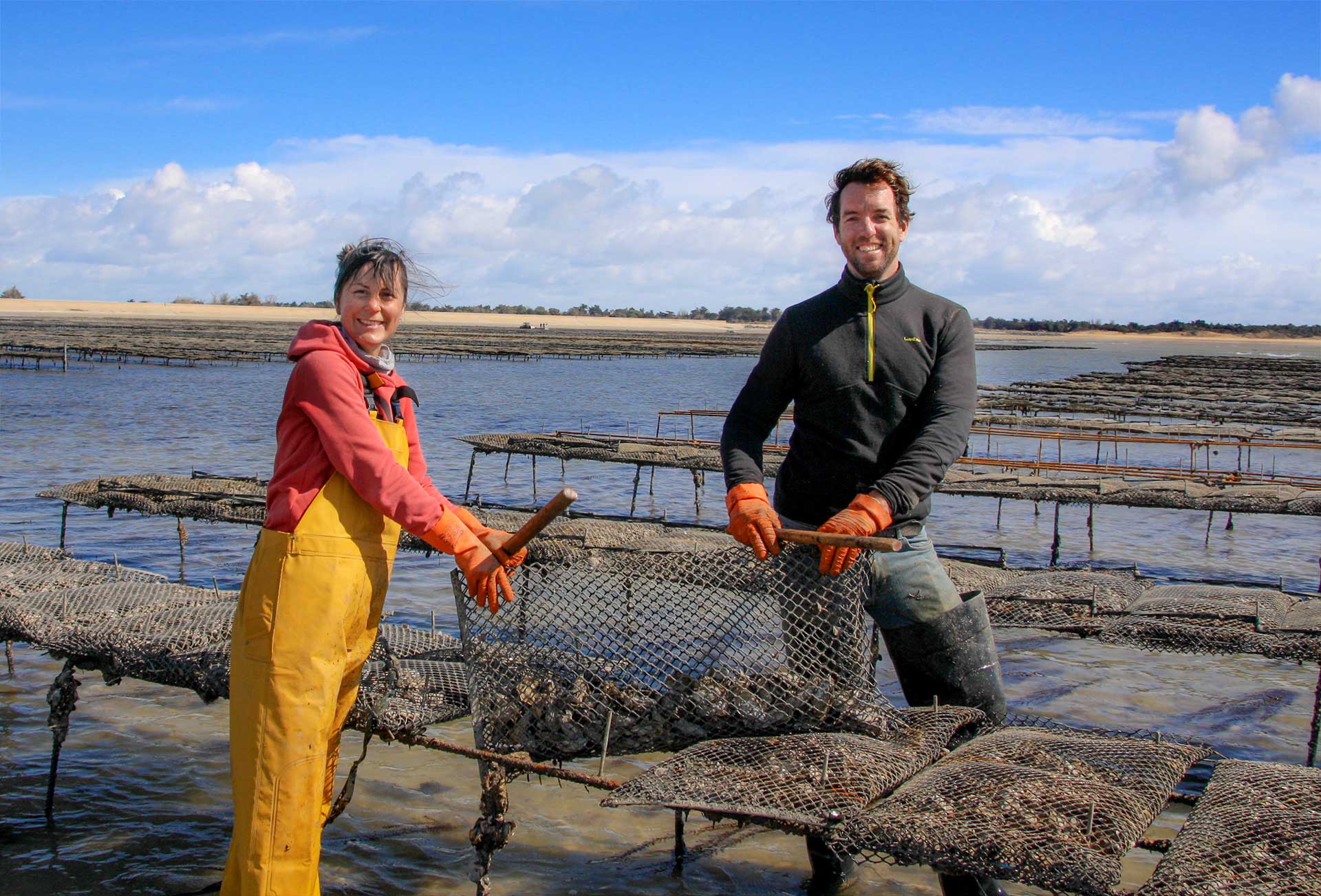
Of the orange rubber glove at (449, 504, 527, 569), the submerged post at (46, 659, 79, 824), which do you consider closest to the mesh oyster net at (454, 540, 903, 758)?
the orange rubber glove at (449, 504, 527, 569)

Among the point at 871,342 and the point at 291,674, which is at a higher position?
the point at 871,342

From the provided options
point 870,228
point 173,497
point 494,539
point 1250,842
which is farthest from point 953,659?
point 173,497

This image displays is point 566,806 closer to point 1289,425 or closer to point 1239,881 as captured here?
point 1239,881

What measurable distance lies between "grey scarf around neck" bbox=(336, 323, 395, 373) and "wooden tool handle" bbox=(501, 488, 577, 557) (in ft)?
2.39

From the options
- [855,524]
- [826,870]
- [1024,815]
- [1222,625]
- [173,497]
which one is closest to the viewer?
[1024,815]

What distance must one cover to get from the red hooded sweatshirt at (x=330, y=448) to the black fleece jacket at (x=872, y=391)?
121cm

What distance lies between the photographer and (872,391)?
3.83 metres

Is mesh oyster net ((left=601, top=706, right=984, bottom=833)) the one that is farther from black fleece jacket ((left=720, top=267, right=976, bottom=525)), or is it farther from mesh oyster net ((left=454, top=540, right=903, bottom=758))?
black fleece jacket ((left=720, top=267, right=976, bottom=525))

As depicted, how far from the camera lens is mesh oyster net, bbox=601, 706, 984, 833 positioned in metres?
3.41

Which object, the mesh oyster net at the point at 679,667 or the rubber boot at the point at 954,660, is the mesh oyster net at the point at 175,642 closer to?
the mesh oyster net at the point at 679,667

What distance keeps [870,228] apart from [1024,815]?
6.63ft

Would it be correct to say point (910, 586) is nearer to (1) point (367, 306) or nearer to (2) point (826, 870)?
(2) point (826, 870)

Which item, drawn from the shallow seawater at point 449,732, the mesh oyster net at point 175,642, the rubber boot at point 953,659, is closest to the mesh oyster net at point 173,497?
the shallow seawater at point 449,732

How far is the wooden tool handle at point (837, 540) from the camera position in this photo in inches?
136
